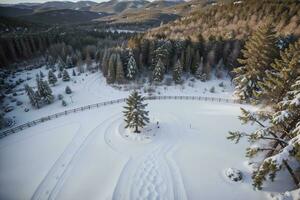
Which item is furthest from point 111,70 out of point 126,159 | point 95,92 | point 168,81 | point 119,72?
point 126,159

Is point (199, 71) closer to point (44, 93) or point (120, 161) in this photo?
point (120, 161)

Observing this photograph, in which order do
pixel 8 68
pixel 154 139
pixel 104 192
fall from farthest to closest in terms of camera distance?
pixel 8 68 < pixel 154 139 < pixel 104 192

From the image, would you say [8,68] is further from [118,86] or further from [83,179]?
[83,179]

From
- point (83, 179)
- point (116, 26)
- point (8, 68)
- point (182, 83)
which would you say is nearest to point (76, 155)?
point (83, 179)

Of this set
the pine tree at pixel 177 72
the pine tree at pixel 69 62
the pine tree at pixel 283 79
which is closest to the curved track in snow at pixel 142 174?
the pine tree at pixel 283 79

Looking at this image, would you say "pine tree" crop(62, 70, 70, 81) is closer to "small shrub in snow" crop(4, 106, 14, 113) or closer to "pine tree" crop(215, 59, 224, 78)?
"small shrub in snow" crop(4, 106, 14, 113)

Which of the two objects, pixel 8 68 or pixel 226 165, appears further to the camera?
pixel 8 68
